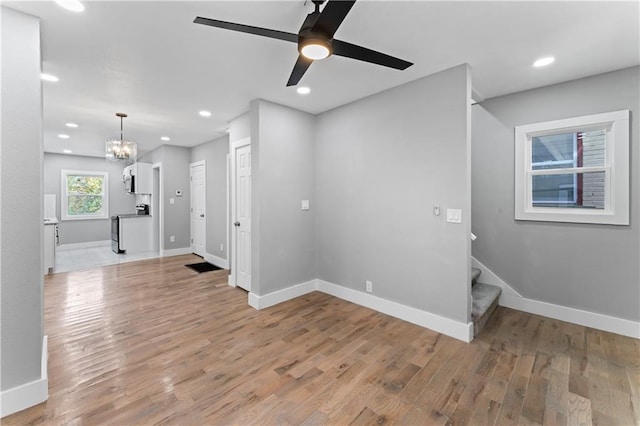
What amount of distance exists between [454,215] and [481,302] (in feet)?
3.79

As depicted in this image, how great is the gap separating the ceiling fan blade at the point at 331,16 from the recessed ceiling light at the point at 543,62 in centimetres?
230

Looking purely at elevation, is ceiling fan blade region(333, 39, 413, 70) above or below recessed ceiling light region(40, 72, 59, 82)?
below

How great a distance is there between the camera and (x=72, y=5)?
1.82m

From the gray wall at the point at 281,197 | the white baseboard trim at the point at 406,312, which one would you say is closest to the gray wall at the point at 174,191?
the gray wall at the point at 281,197

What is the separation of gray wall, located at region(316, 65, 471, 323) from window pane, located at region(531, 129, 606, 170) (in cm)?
143

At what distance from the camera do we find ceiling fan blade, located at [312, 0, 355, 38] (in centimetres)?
132

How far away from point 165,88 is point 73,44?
94 cm

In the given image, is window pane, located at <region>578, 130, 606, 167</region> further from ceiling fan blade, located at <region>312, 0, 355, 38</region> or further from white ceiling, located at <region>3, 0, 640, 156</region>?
ceiling fan blade, located at <region>312, 0, 355, 38</region>

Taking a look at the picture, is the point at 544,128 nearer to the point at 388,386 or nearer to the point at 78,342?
the point at 388,386

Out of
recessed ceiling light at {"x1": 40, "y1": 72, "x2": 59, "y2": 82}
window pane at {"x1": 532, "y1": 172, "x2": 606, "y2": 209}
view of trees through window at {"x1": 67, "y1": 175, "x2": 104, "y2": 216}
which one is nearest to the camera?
recessed ceiling light at {"x1": 40, "y1": 72, "x2": 59, "y2": 82}

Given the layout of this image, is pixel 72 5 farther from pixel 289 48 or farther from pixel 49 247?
pixel 49 247

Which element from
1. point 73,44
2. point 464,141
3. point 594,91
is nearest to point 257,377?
point 464,141

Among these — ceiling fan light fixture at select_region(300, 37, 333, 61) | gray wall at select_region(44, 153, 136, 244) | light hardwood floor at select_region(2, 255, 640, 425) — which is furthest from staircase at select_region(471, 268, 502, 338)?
gray wall at select_region(44, 153, 136, 244)

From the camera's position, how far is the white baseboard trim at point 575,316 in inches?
108
